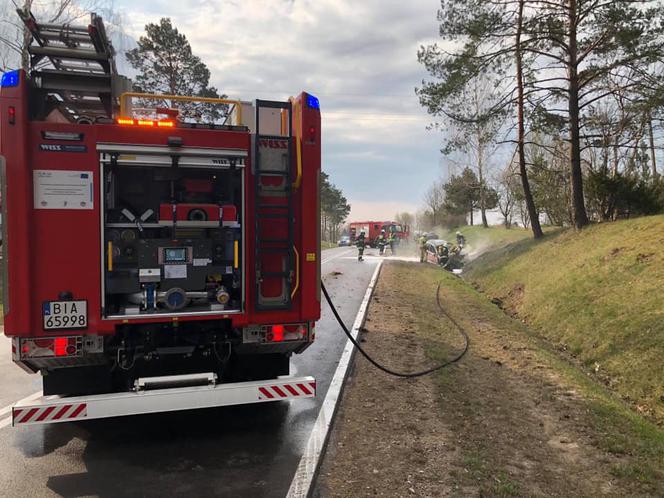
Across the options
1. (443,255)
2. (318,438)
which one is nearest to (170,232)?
(318,438)

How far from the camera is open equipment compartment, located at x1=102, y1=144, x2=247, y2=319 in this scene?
4.35 meters

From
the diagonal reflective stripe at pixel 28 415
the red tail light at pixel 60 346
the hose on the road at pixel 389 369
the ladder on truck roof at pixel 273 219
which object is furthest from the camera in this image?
the hose on the road at pixel 389 369

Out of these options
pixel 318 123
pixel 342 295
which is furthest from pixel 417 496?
pixel 342 295

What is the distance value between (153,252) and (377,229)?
50952 millimetres

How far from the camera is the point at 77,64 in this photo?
585cm

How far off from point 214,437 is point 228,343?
0.89 meters

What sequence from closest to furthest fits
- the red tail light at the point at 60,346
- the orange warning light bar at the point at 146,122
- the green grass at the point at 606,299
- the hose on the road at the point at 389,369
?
the red tail light at the point at 60,346 < the orange warning light bar at the point at 146,122 < the hose on the road at the point at 389,369 < the green grass at the point at 606,299

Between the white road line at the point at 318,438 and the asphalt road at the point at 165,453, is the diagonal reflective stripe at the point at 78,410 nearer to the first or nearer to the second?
the asphalt road at the point at 165,453

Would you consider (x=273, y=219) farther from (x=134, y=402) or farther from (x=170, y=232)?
(x=134, y=402)

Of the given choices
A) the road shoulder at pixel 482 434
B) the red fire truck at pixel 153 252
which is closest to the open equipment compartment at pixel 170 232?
the red fire truck at pixel 153 252

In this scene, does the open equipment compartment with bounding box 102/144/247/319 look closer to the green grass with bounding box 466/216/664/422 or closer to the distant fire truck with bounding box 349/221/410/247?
the green grass with bounding box 466/216/664/422

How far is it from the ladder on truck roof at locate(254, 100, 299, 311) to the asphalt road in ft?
4.12

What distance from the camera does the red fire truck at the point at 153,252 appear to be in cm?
401

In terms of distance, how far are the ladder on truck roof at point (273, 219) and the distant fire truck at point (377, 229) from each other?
42094 millimetres
